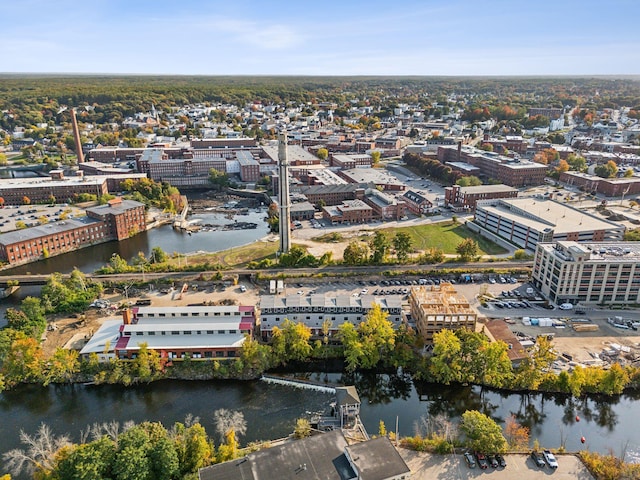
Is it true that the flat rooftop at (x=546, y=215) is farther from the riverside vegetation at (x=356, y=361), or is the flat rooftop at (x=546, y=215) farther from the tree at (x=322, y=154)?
the tree at (x=322, y=154)

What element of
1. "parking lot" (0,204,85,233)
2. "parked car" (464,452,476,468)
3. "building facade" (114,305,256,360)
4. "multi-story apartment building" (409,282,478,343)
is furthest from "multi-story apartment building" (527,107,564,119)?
"parked car" (464,452,476,468)

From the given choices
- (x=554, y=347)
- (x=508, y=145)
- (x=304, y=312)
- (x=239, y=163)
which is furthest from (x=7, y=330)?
(x=508, y=145)

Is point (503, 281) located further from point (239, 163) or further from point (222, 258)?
point (239, 163)

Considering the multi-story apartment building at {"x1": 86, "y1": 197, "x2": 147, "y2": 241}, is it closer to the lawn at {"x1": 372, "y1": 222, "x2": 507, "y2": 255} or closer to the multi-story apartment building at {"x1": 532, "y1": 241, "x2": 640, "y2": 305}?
the lawn at {"x1": 372, "y1": 222, "x2": 507, "y2": 255}

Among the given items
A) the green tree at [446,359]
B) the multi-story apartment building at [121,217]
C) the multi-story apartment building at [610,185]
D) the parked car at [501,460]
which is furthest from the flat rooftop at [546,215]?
the multi-story apartment building at [121,217]

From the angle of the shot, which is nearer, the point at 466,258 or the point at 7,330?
the point at 7,330

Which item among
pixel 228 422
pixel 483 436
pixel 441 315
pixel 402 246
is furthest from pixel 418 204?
pixel 228 422
